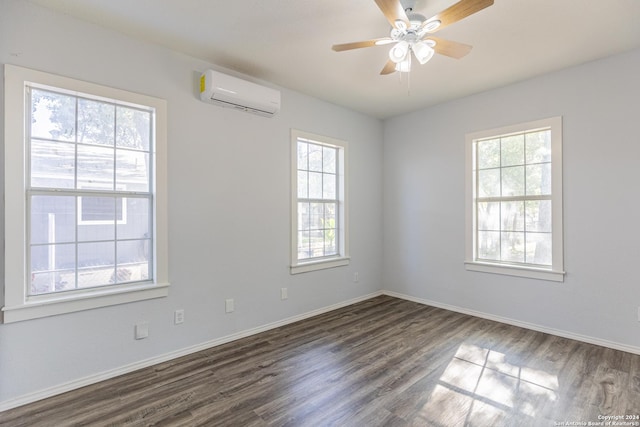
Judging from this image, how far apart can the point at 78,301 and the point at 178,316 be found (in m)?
0.76

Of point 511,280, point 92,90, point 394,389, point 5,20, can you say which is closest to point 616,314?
point 511,280

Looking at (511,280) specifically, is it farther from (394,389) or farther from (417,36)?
(417,36)

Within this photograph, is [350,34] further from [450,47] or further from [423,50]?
[450,47]

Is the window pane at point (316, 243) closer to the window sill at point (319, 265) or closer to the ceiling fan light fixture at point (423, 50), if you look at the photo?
the window sill at point (319, 265)

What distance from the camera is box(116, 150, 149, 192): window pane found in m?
2.53

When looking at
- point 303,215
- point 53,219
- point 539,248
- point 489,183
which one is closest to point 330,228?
point 303,215

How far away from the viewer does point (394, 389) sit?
2230 millimetres

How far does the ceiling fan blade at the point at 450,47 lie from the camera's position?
211 centimetres

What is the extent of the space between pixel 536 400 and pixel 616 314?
1.51m

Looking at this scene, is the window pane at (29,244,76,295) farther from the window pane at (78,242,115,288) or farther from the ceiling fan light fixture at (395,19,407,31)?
the ceiling fan light fixture at (395,19,407,31)

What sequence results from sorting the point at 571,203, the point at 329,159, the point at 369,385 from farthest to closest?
the point at 329,159 → the point at 571,203 → the point at 369,385

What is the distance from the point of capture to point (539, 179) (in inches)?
132

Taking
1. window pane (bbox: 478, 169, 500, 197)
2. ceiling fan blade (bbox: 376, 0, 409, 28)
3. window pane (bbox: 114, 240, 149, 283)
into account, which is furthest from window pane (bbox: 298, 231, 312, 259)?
ceiling fan blade (bbox: 376, 0, 409, 28)

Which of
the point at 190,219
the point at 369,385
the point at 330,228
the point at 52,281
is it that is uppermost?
the point at 190,219
